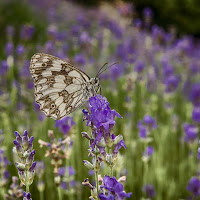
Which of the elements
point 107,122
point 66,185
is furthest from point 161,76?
point 107,122

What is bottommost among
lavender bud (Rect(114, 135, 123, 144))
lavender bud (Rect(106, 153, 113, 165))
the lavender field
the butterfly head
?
the lavender field

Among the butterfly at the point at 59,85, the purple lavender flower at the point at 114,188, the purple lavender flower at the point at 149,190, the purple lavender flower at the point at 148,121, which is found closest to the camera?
the purple lavender flower at the point at 114,188

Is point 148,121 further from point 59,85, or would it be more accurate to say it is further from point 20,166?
point 20,166

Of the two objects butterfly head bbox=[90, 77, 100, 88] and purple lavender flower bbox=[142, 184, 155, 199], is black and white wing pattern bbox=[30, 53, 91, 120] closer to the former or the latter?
butterfly head bbox=[90, 77, 100, 88]

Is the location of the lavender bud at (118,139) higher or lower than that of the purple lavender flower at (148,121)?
higher

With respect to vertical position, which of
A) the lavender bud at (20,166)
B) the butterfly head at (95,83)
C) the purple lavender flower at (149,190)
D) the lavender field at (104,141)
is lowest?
the purple lavender flower at (149,190)

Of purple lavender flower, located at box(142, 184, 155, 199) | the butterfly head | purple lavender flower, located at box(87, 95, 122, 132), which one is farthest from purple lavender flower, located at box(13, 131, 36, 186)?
purple lavender flower, located at box(142, 184, 155, 199)

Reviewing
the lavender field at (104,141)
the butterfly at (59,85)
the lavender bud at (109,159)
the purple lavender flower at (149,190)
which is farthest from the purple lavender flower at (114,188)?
the purple lavender flower at (149,190)

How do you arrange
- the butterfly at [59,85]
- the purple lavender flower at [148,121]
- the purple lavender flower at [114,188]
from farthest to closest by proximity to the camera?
1. the purple lavender flower at [148,121]
2. the butterfly at [59,85]
3. the purple lavender flower at [114,188]

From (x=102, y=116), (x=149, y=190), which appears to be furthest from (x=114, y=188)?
(x=149, y=190)

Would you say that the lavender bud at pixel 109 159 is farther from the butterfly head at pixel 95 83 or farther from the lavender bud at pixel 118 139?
the butterfly head at pixel 95 83
